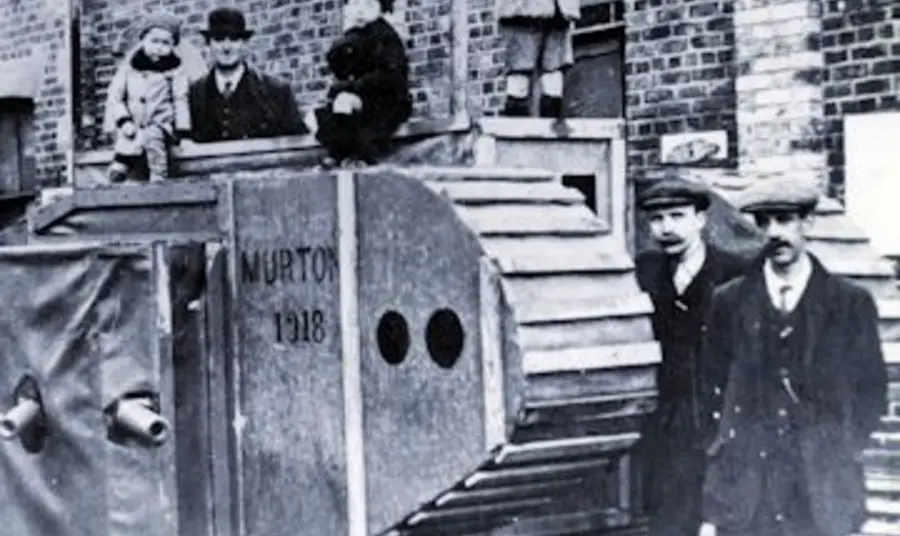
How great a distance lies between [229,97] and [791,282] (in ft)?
11.0

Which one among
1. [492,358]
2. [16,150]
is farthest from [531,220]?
[16,150]

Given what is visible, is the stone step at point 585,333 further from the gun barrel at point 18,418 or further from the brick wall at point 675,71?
the brick wall at point 675,71

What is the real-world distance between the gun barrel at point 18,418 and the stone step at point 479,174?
2.06m

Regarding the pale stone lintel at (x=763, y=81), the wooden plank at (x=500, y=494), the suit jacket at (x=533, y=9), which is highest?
the suit jacket at (x=533, y=9)

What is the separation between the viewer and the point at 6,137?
Answer: 47.1ft

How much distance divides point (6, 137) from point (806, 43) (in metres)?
8.20

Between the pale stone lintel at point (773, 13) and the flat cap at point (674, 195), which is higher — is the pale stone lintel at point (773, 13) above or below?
above

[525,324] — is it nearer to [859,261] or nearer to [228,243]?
[228,243]

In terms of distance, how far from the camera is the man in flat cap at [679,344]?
6.21 meters

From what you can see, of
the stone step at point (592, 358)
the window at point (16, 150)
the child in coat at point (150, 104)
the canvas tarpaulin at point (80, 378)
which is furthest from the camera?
the window at point (16, 150)

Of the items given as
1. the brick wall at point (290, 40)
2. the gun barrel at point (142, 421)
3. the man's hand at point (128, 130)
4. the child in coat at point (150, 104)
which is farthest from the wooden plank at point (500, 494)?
the brick wall at point (290, 40)

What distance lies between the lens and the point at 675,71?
921 cm

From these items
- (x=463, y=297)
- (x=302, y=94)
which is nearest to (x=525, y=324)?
(x=463, y=297)

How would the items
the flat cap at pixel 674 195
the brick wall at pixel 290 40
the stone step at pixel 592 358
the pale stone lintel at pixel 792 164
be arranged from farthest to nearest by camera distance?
the brick wall at pixel 290 40
the pale stone lintel at pixel 792 164
the flat cap at pixel 674 195
the stone step at pixel 592 358
